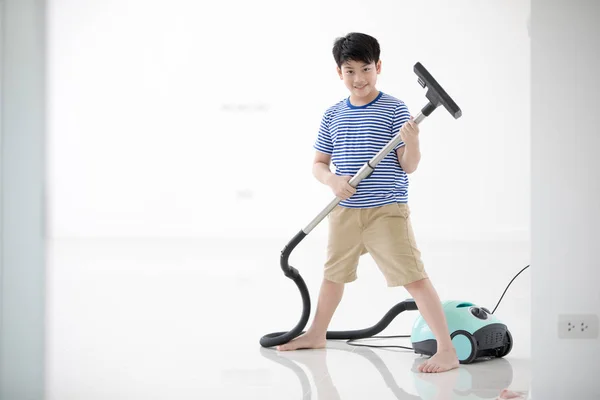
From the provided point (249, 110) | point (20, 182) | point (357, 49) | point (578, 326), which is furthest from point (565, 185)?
point (249, 110)

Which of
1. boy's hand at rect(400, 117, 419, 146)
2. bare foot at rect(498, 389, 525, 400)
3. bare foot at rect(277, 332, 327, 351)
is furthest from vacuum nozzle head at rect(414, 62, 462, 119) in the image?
bare foot at rect(277, 332, 327, 351)

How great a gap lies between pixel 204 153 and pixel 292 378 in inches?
213

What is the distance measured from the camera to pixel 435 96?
1.66 metres

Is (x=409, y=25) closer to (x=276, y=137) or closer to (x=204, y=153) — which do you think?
(x=276, y=137)

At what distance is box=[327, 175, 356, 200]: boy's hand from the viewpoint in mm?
1845

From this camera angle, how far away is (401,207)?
1905 millimetres

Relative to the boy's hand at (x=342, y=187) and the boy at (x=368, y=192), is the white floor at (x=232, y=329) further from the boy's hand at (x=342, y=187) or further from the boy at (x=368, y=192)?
the boy's hand at (x=342, y=187)

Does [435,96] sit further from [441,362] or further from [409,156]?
[441,362]

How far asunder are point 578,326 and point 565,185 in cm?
27

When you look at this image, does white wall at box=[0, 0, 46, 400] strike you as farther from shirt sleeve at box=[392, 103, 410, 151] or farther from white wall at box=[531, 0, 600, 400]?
white wall at box=[531, 0, 600, 400]

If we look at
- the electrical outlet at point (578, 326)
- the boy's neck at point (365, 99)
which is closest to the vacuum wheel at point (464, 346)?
the electrical outlet at point (578, 326)

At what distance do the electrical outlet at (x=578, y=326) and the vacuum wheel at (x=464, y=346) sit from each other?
0.41 meters

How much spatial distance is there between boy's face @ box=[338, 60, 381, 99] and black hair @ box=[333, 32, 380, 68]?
1 cm

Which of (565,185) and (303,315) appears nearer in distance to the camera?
(565,185)
